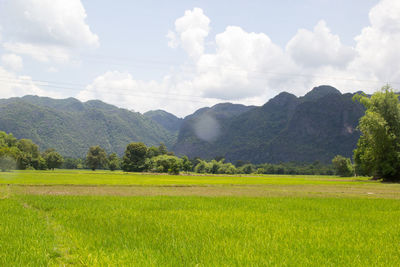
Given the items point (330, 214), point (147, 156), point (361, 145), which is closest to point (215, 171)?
point (147, 156)

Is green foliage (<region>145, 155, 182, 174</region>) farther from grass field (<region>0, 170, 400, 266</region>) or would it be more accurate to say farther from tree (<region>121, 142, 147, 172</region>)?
grass field (<region>0, 170, 400, 266</region>)

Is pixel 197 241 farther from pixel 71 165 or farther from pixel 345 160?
pixel 71 165

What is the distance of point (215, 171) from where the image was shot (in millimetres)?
148375

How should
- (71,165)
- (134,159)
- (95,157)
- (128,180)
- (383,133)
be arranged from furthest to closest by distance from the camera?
(71,165)
(95,157)
(134,159)
(383,133)
(128,180)

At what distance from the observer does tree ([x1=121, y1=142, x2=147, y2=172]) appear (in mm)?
123062

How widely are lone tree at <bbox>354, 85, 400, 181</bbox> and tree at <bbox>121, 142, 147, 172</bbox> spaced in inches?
3462

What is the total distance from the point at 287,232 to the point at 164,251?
4.57 m

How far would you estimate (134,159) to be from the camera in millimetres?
124375

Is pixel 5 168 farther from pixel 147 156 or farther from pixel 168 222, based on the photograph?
pixel 168 222

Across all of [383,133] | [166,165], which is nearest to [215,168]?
[166,165]

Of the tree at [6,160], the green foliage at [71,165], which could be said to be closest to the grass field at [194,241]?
the tree at [6,160]

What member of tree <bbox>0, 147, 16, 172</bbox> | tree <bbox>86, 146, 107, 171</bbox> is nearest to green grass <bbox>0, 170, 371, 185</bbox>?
tree <bbox>0, 147, 16, 172</bbox>

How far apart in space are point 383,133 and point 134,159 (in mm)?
95586

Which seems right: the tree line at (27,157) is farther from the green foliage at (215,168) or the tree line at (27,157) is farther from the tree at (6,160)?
the green foliage at (215,168)
